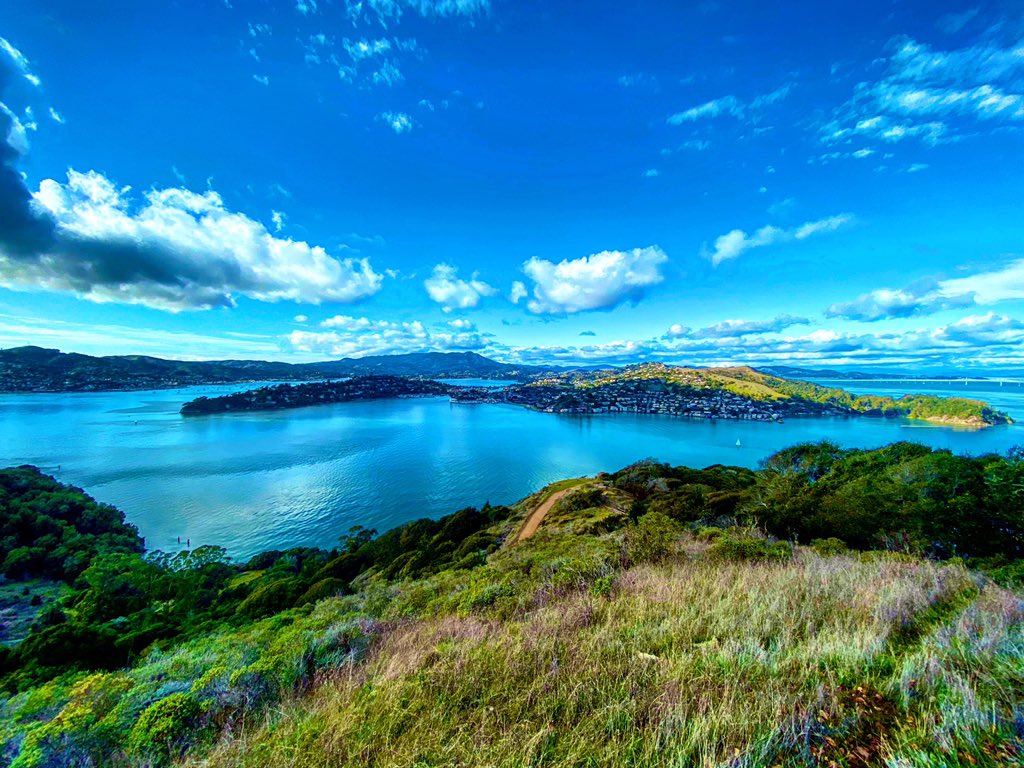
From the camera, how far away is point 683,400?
363ft

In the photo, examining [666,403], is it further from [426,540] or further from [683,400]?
[426,540]

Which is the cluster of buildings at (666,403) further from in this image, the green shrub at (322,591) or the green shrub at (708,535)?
the green shrub at (708,535)

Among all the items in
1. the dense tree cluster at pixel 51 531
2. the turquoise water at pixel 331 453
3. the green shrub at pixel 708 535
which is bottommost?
the turquoise water at pixel 331 453

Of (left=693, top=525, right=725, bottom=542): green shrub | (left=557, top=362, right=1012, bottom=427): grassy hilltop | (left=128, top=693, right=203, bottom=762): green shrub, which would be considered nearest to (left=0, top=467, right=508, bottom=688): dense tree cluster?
(left=693, top=525, right=725, bottom=542): green shrub

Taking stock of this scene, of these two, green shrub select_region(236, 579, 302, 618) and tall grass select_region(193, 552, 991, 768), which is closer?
tall grass select_region(193, 552, 991, 768)

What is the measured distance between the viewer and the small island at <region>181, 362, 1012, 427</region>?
311ft

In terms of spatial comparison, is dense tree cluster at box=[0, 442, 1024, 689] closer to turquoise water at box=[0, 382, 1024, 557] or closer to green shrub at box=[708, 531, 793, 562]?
green shrub at box=[708, 531, 793, 562]

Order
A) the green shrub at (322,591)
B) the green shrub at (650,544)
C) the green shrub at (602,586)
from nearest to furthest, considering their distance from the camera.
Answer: the green shrub at (602,586) < the green shrub at (650,544) < the green shrub at (322,591)

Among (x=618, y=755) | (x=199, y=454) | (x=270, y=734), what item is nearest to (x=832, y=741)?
(x=618, y=755)

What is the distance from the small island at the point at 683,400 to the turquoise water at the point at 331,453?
7.53 m

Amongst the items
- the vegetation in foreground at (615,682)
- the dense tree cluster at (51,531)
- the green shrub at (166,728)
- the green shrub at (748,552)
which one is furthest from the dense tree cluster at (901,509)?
the dense tree cluster at (51,531)

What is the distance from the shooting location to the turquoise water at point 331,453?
36.2 metres

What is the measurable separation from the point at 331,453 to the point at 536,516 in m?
45.5

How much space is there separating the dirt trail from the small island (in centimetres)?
7417
